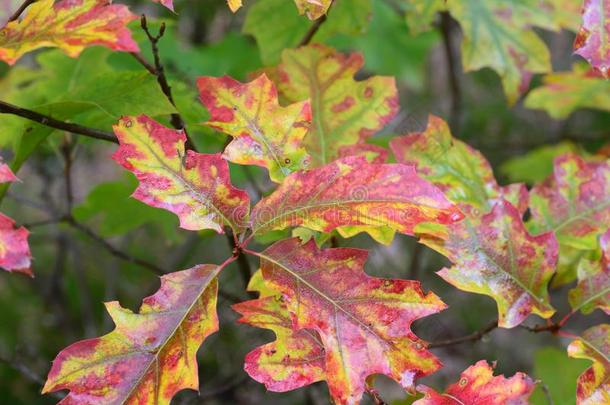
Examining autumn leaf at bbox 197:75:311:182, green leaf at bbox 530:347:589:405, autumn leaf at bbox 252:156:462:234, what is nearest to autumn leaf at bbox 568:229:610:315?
autumn leaf at bbox 252:156:462:234

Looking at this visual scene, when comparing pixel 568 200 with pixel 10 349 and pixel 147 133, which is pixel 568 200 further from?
pixel 10 349

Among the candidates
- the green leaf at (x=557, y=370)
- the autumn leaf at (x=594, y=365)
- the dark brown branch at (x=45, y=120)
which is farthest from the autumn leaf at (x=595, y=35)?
the green leaf at (x=557, y=370)

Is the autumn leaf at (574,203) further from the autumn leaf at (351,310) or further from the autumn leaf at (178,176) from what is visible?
the autumn leaf at (178,176)

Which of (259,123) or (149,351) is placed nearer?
(149,351)

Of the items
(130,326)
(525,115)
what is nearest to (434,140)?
(130,326)

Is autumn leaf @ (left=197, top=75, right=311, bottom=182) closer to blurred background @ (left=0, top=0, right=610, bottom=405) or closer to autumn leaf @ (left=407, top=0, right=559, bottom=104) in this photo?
blurred background @ (left=0, top=0, right=610, bottom=405)

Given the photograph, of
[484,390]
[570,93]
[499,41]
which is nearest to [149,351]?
[484,390]

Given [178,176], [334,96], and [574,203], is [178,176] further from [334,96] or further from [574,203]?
[574,203]
